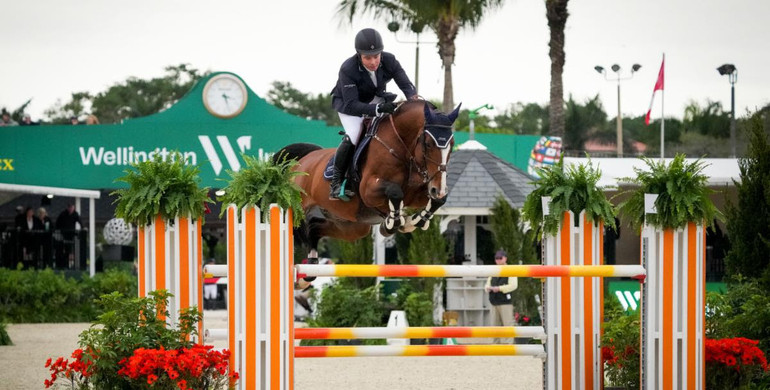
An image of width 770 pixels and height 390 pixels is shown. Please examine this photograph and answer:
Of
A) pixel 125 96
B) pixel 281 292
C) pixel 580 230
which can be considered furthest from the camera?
pixel 125 96

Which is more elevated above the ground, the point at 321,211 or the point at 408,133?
the point at 408,133

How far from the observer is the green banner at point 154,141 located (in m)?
20.1

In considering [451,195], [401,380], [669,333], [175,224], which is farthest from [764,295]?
[451,195]

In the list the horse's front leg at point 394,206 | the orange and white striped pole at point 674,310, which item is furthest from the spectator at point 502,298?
the orange and white striped pole at point 674,310

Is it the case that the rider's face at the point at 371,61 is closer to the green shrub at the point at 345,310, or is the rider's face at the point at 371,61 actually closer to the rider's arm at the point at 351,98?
the rider's arm at the point at 351,98

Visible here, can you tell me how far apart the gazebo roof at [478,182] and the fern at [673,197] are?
9.45 meters

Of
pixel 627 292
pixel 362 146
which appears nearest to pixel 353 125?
pixel 362 146

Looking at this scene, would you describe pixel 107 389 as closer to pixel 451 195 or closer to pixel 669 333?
pixel 669 333

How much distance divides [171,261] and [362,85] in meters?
2.09

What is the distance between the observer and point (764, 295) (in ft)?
24.2

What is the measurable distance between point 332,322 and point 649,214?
26.1 feet

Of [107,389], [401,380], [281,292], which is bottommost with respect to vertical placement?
[401,380]

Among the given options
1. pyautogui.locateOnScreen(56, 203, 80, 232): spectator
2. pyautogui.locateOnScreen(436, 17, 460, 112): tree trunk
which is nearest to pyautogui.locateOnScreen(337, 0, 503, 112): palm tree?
pyautogui.locateOnScreen(436, 17, 460, 112): tree trunk

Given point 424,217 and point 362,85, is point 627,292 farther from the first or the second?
point 362,85
